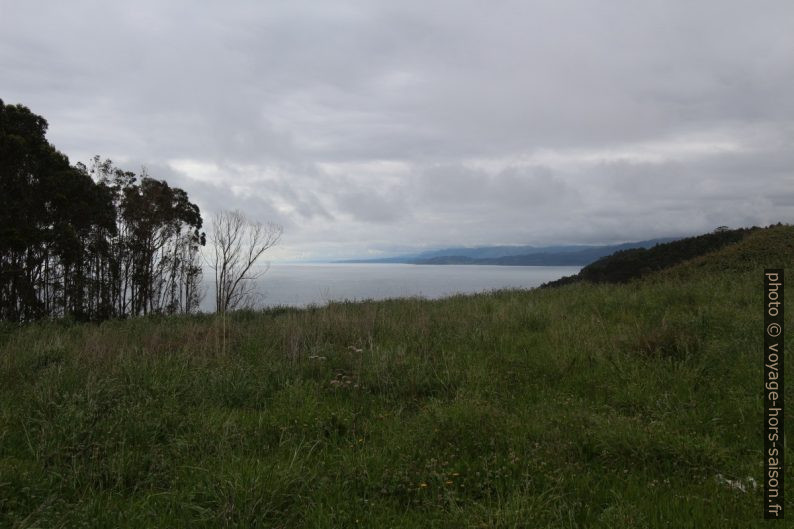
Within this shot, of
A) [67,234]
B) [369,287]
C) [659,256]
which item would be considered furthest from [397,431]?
[659,256]

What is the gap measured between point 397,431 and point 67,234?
68.5 feet

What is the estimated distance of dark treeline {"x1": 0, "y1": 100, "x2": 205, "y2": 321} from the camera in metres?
17.1

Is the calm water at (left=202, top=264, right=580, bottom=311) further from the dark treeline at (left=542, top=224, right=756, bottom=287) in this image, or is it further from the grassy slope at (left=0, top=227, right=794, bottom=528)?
the grassy slope at (left=0, top=227, right=794, bottom=528)

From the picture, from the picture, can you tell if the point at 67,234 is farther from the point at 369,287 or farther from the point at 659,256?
the point at 659,256

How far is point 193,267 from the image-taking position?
35.4 meters

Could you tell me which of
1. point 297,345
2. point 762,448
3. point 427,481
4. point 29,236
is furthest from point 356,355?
point 29,236

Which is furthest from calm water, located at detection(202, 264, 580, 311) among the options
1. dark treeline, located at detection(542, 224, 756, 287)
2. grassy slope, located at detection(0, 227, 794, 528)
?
grassy slope, located at detection(0, 227, 794, 528)

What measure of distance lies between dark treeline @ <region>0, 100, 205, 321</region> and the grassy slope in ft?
39.7

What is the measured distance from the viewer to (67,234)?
62.2 feet

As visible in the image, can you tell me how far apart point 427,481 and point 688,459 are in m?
2.01

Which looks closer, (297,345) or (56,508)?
(56,508)

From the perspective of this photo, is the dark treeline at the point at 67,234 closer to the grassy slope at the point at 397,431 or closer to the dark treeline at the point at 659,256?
the grassy slope at the point at 397,431

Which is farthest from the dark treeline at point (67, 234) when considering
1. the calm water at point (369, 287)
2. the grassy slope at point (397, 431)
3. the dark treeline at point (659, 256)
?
the dark treeline at point (659, 256)

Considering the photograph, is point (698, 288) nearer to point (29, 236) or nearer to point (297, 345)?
point (297, 345)
